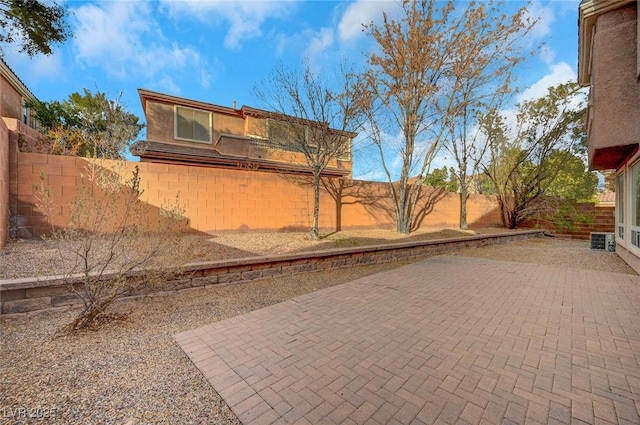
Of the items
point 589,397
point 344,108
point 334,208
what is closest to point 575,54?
point 344,108

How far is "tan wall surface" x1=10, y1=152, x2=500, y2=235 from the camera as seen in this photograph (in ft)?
18.3

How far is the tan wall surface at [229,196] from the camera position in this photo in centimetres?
558

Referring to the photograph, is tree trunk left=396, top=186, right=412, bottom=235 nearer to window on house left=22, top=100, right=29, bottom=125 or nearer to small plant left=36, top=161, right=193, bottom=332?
small plant left=36, top=161, right=193, bottom=332

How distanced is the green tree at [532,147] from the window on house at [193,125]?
14144mm

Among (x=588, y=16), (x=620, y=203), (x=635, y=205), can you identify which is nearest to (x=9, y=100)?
(x=588, y=16)

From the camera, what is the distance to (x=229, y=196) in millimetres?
7773

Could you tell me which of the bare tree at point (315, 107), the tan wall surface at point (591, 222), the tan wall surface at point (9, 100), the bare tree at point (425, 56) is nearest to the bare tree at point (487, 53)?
the bare tree at point (425, 56)

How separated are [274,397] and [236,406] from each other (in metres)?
0.29

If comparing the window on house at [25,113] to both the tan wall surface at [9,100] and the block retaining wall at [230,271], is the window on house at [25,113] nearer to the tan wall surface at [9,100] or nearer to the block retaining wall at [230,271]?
the tan wall surface at [9,100]

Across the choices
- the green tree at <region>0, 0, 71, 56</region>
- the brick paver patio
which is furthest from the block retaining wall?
the green tree at <region>0, 0, 71, 56</region>

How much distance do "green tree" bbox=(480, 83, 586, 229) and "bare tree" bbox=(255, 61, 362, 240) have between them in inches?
366

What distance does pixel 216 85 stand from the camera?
11078 millimetres

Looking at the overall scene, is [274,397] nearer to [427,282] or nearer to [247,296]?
[247,296]

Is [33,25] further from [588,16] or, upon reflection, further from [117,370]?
[588,16]
